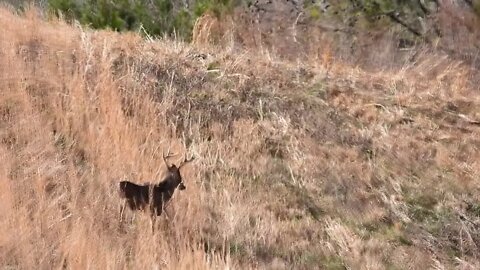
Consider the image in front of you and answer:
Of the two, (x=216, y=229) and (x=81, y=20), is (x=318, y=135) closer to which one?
(x=216, y=229)

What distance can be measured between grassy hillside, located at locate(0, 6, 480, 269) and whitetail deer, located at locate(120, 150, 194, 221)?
64 millimetres

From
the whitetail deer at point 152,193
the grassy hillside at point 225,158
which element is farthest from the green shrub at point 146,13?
the whitetail deer at point 152,193

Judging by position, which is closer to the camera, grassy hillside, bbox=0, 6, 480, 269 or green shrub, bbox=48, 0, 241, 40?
grassy hillside, bbox=0, 6, 480, 269

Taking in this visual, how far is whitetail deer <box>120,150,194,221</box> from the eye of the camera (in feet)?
11.9

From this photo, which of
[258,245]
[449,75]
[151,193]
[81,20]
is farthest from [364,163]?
[81,20]

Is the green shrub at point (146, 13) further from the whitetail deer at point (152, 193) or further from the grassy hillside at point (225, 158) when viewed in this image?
the whitetail deer at point (152, 193)

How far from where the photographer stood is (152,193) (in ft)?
12.0

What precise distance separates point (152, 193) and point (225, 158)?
3.21 feet

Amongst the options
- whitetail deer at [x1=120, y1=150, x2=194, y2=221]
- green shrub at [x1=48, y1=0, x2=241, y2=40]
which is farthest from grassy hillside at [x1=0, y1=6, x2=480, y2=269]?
green shrub at [x1=48, y1=0, x2=241, y2=40]

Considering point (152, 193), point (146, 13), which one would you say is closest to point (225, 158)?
point (152, 193)

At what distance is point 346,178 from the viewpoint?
15.0 feet

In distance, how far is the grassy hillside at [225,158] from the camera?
11.8ft

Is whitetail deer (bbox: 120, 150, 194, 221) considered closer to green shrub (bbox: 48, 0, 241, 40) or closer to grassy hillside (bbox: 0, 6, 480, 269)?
grassy hillside (bbox: 0, 6, 480, 269)

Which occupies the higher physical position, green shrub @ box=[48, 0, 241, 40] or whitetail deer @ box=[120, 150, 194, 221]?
green shrub @ box=[48, 0, 241, 40]
